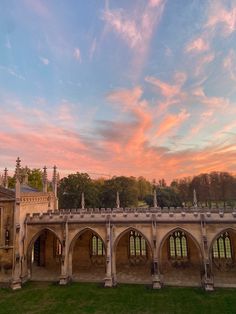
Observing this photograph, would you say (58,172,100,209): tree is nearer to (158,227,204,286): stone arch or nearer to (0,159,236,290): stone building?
(0,159,236,290): stone building

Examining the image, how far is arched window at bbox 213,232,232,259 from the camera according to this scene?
26.2 meters

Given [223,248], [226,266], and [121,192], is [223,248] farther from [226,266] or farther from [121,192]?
[121,192]

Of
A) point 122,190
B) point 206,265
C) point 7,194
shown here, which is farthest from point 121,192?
point 206,265

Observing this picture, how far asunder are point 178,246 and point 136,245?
4620mm

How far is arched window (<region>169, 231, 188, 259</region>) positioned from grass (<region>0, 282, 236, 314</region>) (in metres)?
4.88

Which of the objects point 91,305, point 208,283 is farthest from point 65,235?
point 208,283

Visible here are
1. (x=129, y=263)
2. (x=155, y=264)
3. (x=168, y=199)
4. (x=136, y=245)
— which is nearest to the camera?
(x=155, y=264)

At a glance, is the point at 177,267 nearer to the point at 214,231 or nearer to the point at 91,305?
the point at 214,231

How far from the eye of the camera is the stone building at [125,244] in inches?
934

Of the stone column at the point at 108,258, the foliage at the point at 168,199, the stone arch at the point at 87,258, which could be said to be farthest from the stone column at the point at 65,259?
the foliage at the point at 168,199

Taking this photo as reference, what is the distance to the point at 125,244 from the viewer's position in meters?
28.2

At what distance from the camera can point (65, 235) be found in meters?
25.9

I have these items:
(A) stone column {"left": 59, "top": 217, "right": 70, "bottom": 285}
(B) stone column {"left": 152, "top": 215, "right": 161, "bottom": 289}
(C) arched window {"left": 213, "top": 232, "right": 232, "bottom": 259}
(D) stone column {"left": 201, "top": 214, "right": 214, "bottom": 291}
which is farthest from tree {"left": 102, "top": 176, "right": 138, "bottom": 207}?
(D) stone column {"left": 201, "top": 214, "right": 214, "bottom": 291}

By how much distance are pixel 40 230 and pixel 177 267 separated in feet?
49.8
